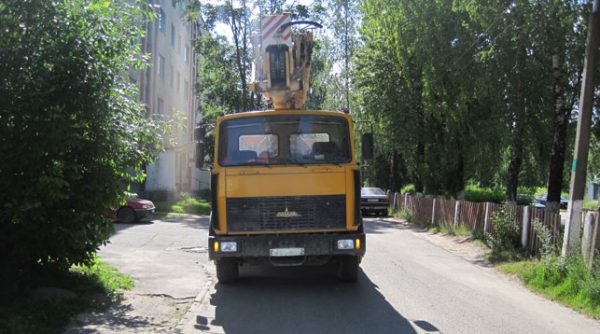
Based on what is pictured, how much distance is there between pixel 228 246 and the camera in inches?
319

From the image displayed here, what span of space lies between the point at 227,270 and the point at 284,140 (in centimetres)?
230

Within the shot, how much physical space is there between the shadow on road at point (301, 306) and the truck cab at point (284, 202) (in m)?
0.58

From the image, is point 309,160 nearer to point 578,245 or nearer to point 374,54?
point 578,245

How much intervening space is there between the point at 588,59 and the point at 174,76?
31.2 meters

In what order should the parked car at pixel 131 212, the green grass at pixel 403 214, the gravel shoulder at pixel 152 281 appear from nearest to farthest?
the gravel shoulder at pixel 152 281 → the parked car at pixel 131 212 → the green grass at pixel 403 214

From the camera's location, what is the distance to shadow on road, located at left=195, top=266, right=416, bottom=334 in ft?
21.5

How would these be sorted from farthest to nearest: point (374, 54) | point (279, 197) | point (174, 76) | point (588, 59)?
point (174, 76) < point (374, 54) < point (588, 59) < point (279, 197)

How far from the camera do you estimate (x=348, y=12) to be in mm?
38406

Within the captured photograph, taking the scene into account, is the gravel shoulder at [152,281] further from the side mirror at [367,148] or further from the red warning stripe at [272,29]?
the red warning stripe at [272,29]

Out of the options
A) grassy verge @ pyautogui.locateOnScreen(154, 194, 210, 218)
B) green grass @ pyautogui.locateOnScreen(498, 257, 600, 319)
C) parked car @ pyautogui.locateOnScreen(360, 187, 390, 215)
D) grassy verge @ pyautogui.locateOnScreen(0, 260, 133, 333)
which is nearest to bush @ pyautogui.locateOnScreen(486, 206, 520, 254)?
green grass @ pyautogui.locateOnScreen(498, 257, 600, 319)

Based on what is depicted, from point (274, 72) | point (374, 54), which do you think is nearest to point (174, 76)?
point (374, 54)

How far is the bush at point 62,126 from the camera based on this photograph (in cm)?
658

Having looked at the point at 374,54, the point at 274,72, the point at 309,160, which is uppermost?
the point at 374,54

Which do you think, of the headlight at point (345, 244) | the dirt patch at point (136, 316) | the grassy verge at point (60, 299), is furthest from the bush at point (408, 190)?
the dirt patch at point (136, 316)
